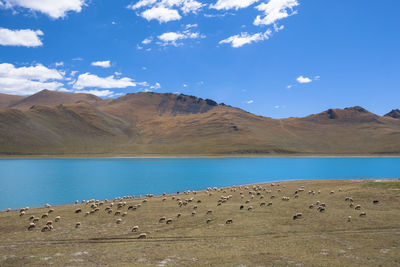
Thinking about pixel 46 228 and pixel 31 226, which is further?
pixel 31 226

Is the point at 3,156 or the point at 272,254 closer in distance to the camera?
the point at 272,254

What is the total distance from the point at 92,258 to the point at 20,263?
3.41 metres

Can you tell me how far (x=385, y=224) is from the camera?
853 inches

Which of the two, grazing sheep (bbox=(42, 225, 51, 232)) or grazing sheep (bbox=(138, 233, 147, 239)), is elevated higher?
grazing sheep (bbox=(138, 233, 147, 239))

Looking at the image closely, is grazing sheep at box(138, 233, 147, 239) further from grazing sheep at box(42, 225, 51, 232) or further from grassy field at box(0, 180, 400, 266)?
grazing sheep at box(42, 225, 51, 232)

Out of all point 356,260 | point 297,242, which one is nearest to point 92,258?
point 297,242

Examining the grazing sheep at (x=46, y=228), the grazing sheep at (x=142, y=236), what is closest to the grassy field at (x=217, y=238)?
the grazing sheep at (x=142, y=236)

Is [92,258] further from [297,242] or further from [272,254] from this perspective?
[297,242]

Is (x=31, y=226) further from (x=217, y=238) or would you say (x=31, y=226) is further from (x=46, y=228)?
(x=217, y=238)

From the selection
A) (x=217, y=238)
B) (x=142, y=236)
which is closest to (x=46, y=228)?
(x=142, y=236)

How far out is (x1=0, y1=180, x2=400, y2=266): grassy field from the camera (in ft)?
50.5

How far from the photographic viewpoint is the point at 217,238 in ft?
64.2

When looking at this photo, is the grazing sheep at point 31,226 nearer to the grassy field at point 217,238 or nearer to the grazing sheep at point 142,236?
the grassy field at point 217,238

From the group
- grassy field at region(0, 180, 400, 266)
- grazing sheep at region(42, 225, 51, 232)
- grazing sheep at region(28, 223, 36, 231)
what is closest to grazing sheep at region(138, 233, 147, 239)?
grassy field at region(0, 180, 400, 266)
